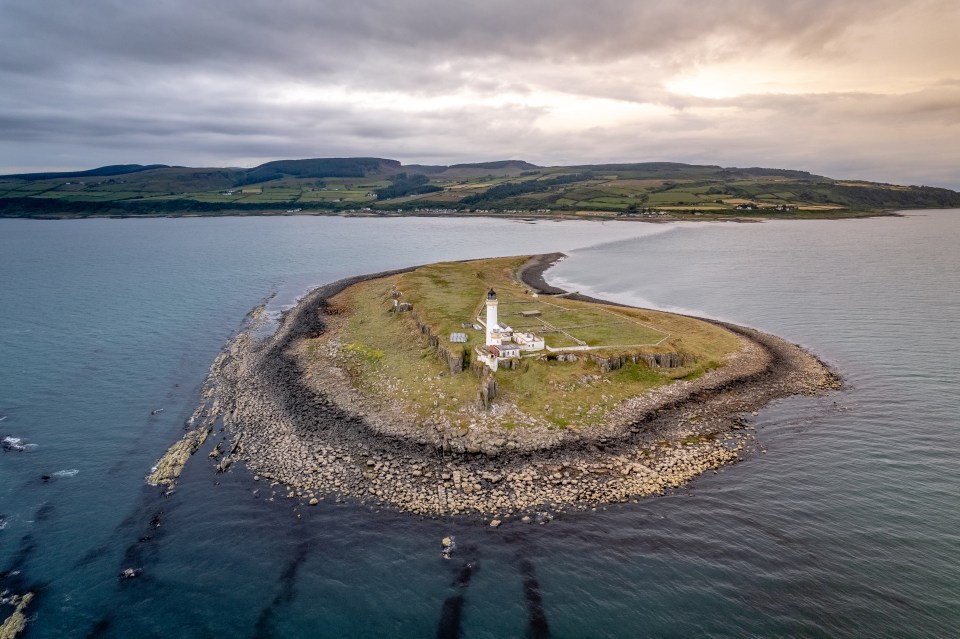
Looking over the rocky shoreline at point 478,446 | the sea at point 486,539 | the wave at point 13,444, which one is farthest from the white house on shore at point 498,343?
the wave at point 13,444

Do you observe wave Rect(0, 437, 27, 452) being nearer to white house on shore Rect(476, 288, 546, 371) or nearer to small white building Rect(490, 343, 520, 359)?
white house on shore Rect(476, 288, 546, 371)

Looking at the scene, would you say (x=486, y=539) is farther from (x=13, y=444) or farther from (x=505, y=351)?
(x=13, y=444)

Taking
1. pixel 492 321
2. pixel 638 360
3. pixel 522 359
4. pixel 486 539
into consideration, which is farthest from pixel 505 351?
pixel 486 539

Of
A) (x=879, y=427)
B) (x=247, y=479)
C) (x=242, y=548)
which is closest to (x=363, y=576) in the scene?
(x=242, y=548)

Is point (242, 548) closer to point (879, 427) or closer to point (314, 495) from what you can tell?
point (314, 495)

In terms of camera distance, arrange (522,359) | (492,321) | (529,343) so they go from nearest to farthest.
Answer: (522,359) < (529,343) < (492,321)

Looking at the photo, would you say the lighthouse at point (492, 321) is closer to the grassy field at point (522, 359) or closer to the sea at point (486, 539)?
the grassy field at point (522, 359)

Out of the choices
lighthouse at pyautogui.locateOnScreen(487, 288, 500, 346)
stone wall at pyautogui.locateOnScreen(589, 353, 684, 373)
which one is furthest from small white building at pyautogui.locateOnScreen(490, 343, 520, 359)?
stone wall at pyautogui.locateOnScreen(589, 353, 684, 373)
